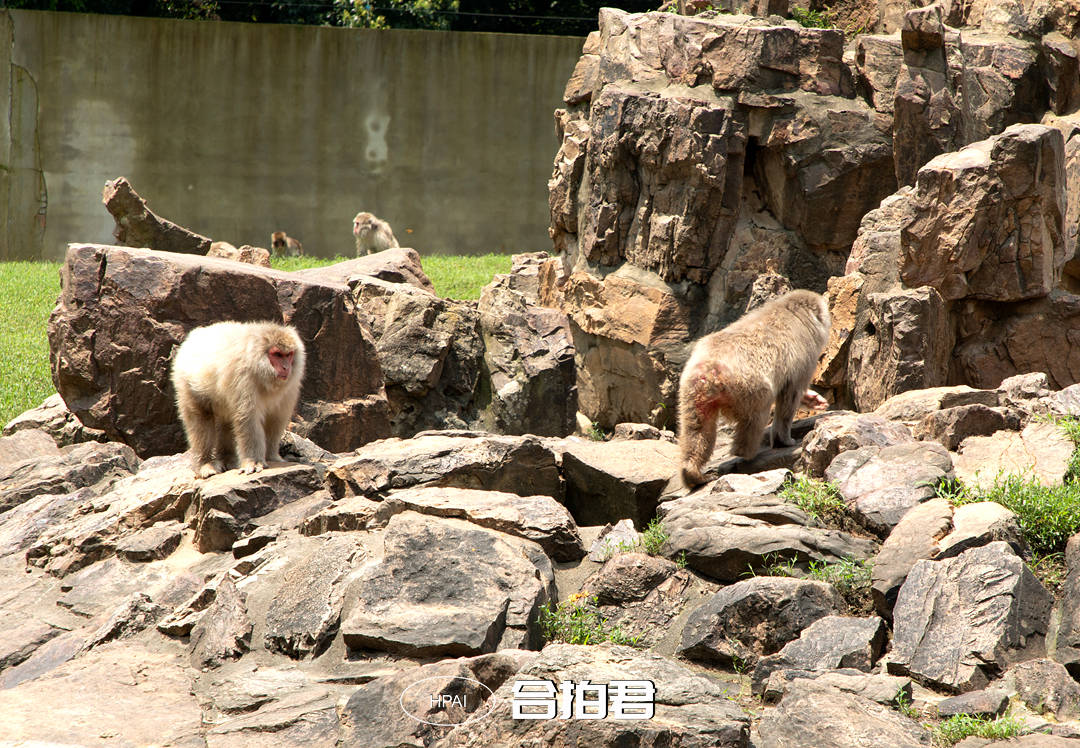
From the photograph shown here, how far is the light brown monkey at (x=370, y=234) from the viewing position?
18.3 m

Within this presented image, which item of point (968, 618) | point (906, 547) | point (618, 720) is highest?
point (906, 547)

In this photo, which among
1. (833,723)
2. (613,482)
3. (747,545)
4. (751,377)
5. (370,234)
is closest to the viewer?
(833,723)

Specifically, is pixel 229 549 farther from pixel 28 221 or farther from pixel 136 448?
pixel 28 221

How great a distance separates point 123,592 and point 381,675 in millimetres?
2472

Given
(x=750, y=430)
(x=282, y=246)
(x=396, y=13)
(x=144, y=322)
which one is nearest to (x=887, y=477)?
(x=750, y=430)

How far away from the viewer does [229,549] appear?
6.58 m

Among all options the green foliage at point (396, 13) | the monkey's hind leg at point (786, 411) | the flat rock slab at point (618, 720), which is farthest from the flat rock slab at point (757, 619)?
the green foliage at point (396, 13)

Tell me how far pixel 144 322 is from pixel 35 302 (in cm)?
841

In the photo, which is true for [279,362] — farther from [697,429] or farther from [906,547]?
[906,547]

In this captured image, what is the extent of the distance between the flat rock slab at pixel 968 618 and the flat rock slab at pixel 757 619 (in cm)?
40

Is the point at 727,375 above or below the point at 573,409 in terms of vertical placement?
above

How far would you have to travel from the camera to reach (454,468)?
22.0 ft

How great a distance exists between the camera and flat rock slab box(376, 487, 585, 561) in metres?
6.04

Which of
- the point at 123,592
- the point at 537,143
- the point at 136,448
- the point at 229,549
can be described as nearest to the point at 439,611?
the point at 229,549
